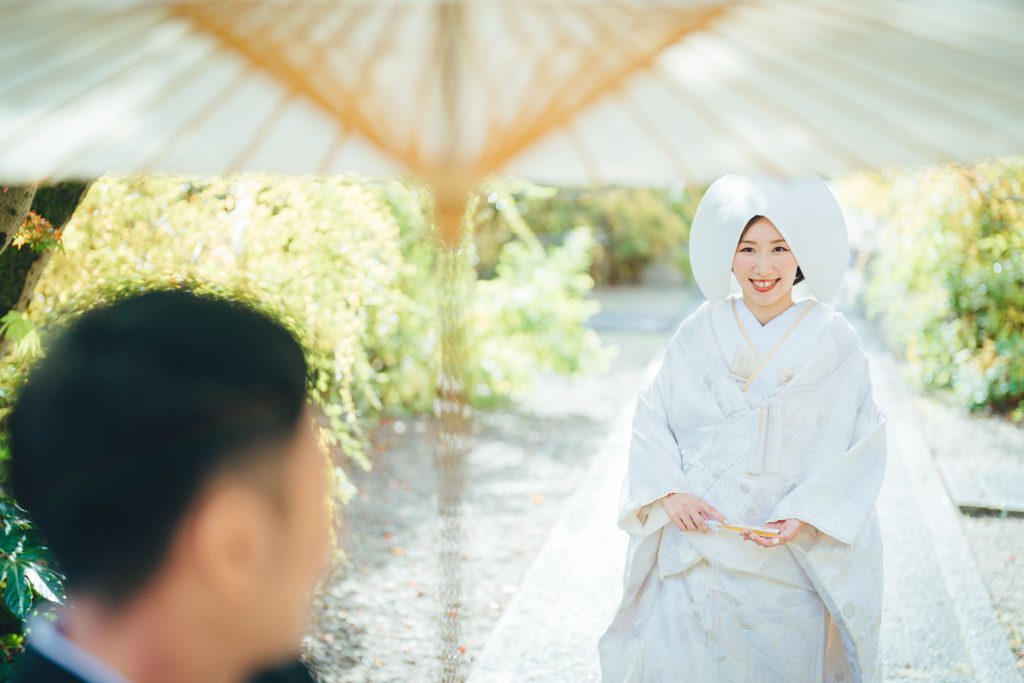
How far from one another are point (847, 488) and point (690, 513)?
43 cm

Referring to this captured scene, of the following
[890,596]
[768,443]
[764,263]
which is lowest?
[890,596]

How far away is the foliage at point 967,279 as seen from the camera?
7.44 m

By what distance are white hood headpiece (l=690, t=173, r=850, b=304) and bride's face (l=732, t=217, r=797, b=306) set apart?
1.1 inches

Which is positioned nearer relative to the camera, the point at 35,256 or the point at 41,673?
the point at 41,673

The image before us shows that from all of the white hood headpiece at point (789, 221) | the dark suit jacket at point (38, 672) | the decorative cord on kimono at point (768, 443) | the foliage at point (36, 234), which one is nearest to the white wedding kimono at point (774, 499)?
the decorative cord on kimono at point (768, 443)

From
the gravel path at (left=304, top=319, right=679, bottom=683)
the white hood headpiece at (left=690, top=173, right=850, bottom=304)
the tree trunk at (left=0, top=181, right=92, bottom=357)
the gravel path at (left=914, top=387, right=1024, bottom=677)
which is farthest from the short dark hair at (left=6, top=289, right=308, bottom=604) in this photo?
the gravel path at (left=914, top=387, right=1024, bottom=677)

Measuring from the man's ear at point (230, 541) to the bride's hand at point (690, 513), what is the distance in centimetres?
169

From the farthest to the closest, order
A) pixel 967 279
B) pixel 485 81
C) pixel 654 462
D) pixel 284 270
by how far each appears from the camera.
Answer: pixel 967 279
pixel 284 270
pixel 654 462
pixel 485 81

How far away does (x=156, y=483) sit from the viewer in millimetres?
1064

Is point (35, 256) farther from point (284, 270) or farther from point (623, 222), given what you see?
point (623, 222)

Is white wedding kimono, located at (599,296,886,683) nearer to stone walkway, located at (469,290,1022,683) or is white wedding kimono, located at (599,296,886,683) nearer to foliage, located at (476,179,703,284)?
stone walkway, located at (469,290,1022,683)

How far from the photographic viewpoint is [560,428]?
7.54 metres

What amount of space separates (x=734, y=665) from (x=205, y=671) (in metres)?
1.88

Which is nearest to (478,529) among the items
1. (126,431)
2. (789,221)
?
(789,221)
